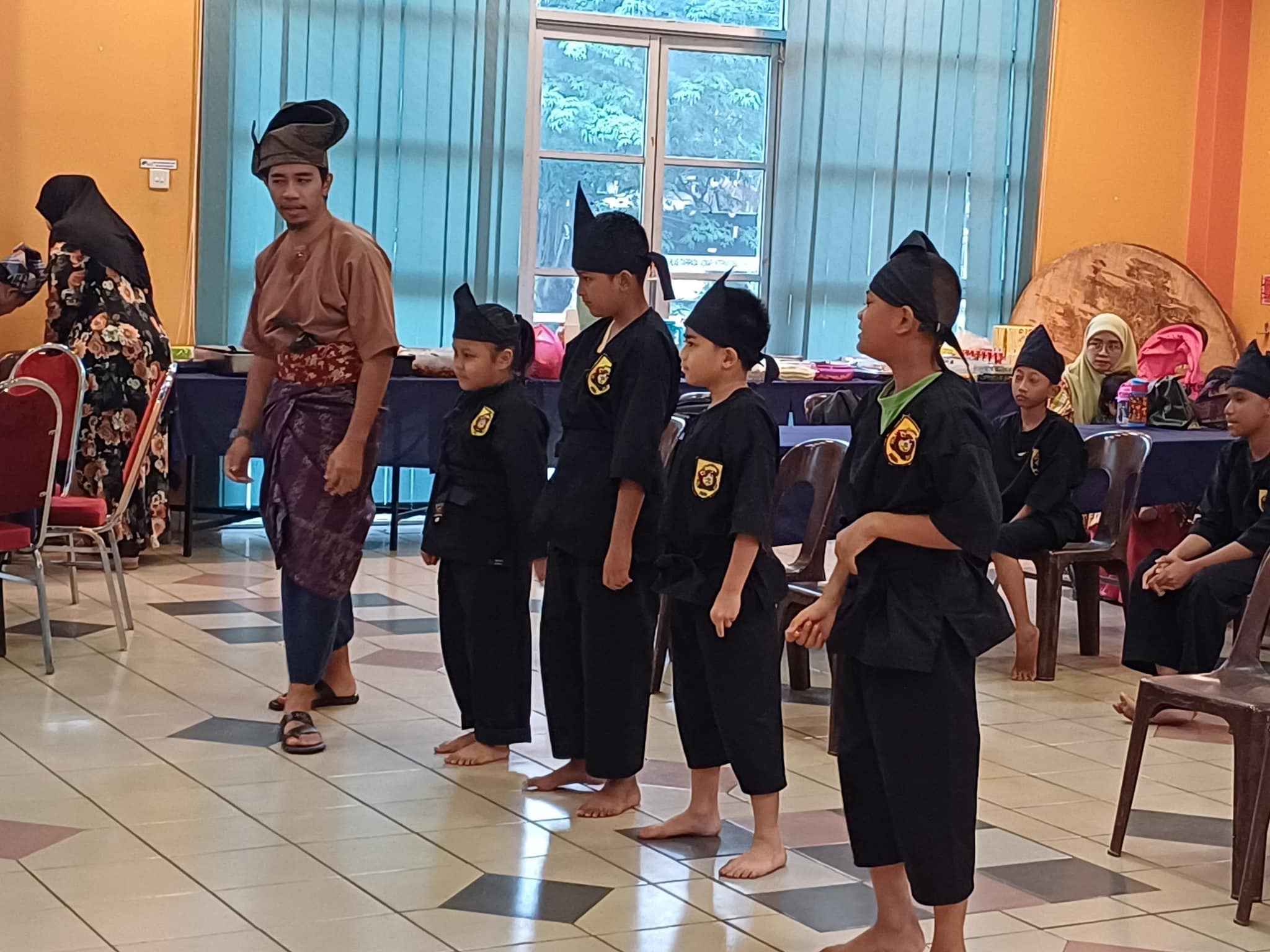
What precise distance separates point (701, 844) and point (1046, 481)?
2391 mm

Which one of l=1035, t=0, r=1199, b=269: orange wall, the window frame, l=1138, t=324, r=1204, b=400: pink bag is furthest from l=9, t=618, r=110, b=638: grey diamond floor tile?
l=1035, t=0, r=1199, b=269: orange wall

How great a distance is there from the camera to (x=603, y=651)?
3.47 m

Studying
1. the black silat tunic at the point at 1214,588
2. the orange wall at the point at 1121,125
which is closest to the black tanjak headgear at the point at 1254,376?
the black silat tunic at the point at 1214,588

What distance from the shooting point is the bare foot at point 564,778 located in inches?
146

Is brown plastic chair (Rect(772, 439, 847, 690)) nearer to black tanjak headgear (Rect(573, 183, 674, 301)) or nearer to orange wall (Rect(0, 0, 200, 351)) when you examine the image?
black tanjak headgear (Rect(573, 183, 674, 301))

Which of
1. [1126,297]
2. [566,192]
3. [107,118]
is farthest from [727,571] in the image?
[1126,297]

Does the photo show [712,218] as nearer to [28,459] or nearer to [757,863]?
[28,459]

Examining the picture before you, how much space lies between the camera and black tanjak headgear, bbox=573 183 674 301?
341cm

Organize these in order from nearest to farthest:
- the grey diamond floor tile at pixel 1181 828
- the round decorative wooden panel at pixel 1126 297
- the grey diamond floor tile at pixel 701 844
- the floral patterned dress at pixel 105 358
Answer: the grey diamond floor tile at pixel 701 844
the grey diamond floor tile at pixel 1181 828
the floral patterned dress at pixel 105 358
the round decorative wooden panel at pixel 1126 297

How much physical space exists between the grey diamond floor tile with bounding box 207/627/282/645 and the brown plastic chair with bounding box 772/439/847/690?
1.71m

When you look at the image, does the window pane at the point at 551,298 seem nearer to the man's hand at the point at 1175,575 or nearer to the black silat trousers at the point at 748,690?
the man's hand at the point at 1175,575

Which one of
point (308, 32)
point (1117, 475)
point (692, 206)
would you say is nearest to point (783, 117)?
point (692, 206)

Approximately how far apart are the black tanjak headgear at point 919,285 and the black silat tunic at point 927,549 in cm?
9

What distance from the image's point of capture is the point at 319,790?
365 centimetres
